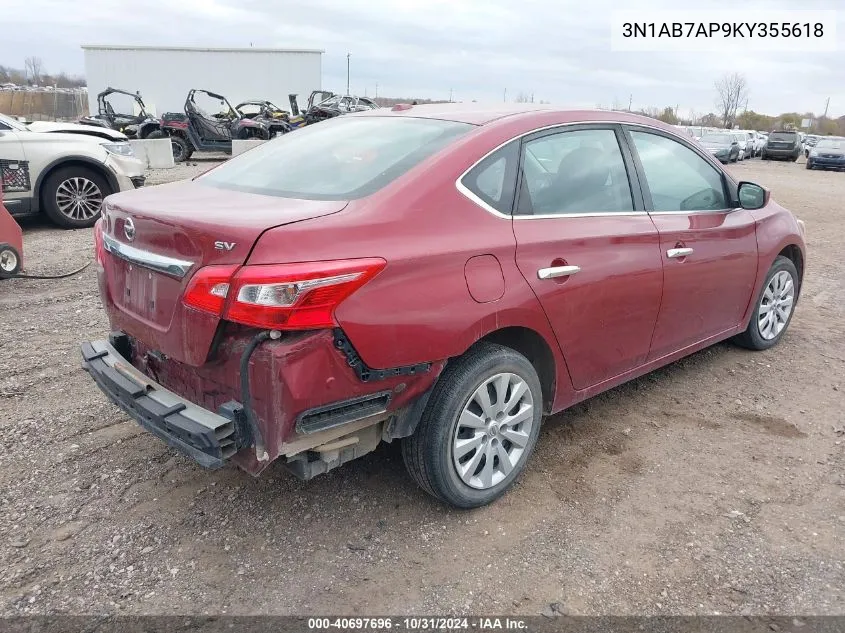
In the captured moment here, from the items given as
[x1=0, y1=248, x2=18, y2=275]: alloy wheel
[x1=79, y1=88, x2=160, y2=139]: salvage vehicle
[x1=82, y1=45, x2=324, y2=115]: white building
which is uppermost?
[x1=82, y1=45, x2=324, y2=115]: white building

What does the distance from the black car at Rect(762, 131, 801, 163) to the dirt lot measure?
33.3 m

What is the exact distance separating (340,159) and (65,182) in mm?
6749

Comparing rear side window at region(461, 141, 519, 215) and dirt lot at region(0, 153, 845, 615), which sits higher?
rear side window at region(461, 141, 519, 215)

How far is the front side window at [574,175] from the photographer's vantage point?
2.95 metres

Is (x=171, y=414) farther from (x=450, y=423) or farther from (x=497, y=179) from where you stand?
(x=497, y=179)

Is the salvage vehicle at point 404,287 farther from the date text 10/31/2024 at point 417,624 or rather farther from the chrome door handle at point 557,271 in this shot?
the date text 10/31/2024 at point 417,624

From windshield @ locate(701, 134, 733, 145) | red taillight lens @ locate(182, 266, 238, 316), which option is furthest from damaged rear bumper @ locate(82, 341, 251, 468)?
windshield @ locate(701, 134, 733, 145)

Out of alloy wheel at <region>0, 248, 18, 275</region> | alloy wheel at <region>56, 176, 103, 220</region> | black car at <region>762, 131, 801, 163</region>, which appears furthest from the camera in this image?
black car at <region>762, 131, 801, 163</region>

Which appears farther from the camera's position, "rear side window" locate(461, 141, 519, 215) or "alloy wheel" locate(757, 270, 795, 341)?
"alloy wheel" locate(757, 270, 795, 341)

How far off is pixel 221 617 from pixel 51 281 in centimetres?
492

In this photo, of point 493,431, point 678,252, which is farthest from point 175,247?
point 678,252

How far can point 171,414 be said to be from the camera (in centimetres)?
244

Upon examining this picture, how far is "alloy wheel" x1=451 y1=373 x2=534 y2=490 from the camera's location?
9.05 ft

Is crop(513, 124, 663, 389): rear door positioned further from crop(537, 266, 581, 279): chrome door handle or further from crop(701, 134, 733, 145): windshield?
crop(701, 134, 733, 145): windshield
